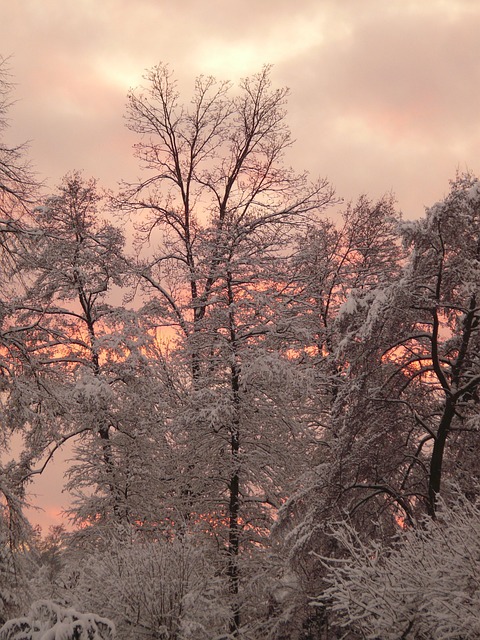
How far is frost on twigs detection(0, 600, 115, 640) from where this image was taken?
770 cm

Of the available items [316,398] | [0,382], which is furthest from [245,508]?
[0,382]

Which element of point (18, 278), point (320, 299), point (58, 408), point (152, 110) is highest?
point (152, 110)

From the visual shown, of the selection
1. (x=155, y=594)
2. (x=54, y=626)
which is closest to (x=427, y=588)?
(x=54, y=626)

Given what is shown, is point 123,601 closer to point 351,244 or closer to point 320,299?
point 320,299

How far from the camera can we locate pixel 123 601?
10898 millimetres

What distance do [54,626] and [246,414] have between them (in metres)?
7.96

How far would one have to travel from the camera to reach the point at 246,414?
15180mm

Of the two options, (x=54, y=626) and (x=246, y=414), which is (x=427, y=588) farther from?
(x=246, y=414)

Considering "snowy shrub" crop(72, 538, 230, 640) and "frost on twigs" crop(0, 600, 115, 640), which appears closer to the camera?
"frost on twigs" crop(0, 600, 115, 640)

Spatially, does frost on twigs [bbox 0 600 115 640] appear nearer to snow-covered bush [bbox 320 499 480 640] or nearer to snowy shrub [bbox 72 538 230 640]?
snowy shrub [bbox 72 538 230 640]

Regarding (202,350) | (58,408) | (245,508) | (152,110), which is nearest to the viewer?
(58,408)

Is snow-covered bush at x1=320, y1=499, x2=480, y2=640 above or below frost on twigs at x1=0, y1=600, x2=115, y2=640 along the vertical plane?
below

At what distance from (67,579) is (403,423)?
9203 mm

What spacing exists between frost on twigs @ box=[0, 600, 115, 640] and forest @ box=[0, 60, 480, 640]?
0.03 meters
